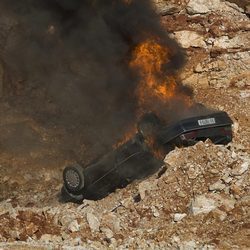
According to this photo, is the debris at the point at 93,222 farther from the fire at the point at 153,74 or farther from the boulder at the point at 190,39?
the boulder at the point at 190,39

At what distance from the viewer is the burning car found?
40.4 feet

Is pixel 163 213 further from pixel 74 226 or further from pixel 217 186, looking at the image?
pixel 74 226

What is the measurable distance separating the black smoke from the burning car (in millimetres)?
3496

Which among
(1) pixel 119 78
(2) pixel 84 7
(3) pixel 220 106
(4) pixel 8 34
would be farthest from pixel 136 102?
(4) pixel 8 34

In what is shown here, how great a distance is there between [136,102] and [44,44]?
13.0ft

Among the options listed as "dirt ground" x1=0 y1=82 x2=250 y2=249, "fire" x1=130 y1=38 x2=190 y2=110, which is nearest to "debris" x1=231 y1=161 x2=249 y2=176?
"dirt ground" x1=0 y1=82 x2=250 y2=249

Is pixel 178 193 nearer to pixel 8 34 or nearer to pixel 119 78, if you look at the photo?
pixel 119 78

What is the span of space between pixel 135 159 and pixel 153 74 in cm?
473

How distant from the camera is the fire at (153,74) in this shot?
15867 millimetres

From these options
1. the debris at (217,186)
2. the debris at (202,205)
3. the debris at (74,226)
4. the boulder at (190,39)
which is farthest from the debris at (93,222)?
the boulder at (190,39)

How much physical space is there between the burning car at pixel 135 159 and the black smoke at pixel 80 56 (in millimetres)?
3496

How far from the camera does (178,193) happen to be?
1112 cm

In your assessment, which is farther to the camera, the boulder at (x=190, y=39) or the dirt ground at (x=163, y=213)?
the boulder at (x=190, y=39)

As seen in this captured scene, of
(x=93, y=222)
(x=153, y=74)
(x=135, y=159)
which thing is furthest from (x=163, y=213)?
(x=153, y=74)
